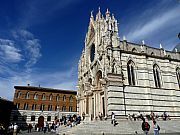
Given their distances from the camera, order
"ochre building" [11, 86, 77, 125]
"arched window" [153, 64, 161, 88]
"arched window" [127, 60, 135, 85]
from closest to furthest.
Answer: "arched window" [127, 60, 135, 85] < "arched window" [153, 64, 161, 88] < "ochre building" [11, 86, 77, 125]

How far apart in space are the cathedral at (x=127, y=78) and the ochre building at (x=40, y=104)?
16.3 m

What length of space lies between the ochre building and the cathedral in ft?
53.4

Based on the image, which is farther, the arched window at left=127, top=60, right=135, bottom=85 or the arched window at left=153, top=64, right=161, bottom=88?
the arched window at left=153, top=64, right=161, bottom=88

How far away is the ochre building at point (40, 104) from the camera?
3872cm

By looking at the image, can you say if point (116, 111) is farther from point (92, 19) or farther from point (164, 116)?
point (92, 19)

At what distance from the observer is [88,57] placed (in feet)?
101

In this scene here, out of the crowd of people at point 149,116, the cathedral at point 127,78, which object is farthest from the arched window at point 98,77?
the crowd of people at point 149,116

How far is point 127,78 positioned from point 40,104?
2648 centimetres

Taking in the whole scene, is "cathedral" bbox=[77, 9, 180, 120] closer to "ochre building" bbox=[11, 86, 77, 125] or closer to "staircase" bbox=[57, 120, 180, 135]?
"staircase" bbox=[57, 120, 180, 135]

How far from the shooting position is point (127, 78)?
22250mm

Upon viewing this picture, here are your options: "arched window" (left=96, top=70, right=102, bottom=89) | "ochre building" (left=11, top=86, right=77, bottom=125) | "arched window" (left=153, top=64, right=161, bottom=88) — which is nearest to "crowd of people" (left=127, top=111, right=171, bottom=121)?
A: "arched window" (left=153, top=64, right=161, bottom=88)

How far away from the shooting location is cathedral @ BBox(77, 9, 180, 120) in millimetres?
20781

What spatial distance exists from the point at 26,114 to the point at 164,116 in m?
29.5

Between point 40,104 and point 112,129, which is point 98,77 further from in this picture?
point 40,104
